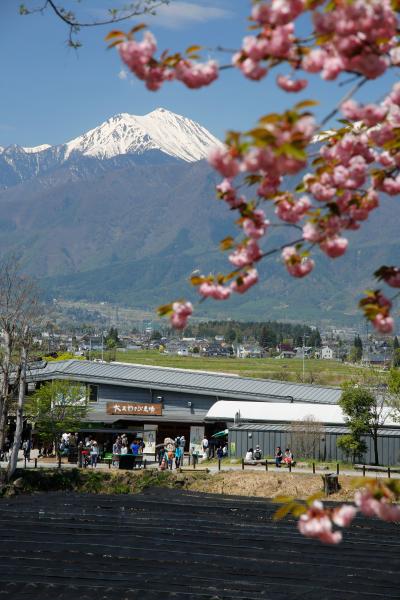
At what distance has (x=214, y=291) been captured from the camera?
278 inches

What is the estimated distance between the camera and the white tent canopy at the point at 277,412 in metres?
50.7

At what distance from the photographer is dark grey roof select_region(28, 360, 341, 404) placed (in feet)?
189

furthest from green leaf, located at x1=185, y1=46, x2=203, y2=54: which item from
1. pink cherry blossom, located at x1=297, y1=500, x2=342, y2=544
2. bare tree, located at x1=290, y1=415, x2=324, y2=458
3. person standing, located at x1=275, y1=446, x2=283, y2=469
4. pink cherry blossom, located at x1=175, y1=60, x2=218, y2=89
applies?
bare tree, located at x1=290, y1=415, x2=324, y2=458

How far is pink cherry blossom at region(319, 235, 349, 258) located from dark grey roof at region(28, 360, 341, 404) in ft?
166

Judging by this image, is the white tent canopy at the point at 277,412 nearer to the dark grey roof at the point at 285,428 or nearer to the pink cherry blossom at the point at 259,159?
the dark grey roof at the point at 285,428

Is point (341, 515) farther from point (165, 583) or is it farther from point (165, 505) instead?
point (165, 505)

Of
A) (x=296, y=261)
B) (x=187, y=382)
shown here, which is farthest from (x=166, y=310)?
(x=187, y=382)

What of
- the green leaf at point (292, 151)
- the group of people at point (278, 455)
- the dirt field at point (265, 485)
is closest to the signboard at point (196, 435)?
the group of people at point (278, 455)

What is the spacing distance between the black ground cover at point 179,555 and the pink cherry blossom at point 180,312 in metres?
11.2

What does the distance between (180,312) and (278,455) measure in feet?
124

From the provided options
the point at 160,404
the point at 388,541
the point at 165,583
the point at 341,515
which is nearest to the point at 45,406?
the point at 160,404

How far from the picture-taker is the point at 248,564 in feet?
66.1

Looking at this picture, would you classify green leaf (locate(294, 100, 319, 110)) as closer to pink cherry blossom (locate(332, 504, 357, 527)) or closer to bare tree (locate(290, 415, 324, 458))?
pink cherry blossom (locate(332, 504, 357, 527))

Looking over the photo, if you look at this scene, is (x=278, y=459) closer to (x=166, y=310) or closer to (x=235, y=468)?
(x=235, y=468)
